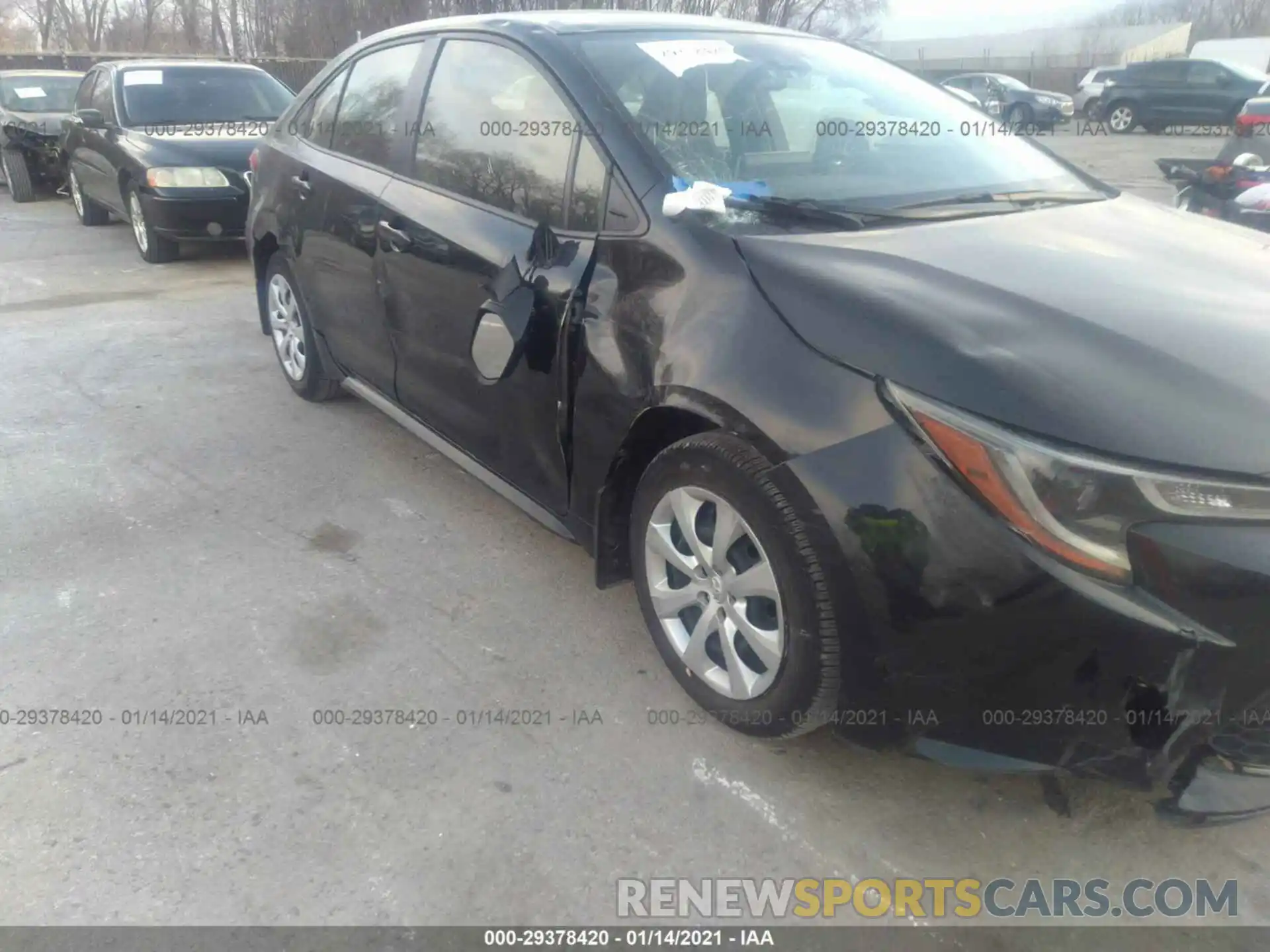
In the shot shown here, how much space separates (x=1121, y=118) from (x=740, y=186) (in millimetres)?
25608

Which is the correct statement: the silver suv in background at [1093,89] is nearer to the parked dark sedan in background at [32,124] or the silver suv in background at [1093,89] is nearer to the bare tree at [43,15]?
the parked dark sedan in background at [32,124]

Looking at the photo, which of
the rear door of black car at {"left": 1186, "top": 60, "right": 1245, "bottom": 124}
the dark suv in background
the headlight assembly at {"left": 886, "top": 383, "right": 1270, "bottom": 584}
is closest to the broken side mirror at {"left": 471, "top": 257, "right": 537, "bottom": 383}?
the headlight assembly at {"left": 886, "top": 383, "right": 1270, "bottom": 584}

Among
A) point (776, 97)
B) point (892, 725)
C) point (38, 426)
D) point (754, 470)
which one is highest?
point (776, 97)

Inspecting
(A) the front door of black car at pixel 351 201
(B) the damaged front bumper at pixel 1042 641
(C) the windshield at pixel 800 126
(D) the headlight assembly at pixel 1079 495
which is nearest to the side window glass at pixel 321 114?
(A) the front door of black car at pixel 351 201

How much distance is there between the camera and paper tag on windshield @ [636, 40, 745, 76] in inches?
119

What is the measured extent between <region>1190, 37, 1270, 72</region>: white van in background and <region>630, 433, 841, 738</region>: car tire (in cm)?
3594

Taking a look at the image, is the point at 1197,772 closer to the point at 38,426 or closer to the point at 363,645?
the point at 363,645

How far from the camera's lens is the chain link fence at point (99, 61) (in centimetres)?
2350

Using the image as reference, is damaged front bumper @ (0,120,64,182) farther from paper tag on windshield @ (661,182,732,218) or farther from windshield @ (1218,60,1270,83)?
windshield @ (1218,60,1270,83)

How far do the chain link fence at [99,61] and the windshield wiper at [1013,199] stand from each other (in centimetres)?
2099

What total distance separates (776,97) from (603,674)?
1853 mm

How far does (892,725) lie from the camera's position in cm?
216

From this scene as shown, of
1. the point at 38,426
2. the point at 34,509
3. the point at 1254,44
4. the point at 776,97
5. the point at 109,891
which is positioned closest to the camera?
the point at 109,891

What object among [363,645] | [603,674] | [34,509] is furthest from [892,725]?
[34,509]
